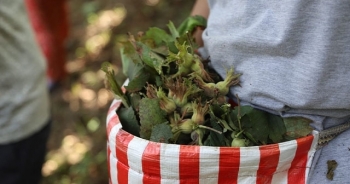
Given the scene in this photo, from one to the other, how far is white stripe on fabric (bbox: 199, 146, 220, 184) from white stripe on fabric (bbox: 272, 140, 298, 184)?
89 mm

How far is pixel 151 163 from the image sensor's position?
66 centimetres

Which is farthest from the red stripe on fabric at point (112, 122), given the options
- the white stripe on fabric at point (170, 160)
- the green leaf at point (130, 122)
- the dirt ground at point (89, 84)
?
the dirt ground at point (89, 84)

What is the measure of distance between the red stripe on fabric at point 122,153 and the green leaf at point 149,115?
2 centimetres

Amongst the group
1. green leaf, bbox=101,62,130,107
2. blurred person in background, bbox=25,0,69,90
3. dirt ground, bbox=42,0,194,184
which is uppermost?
green leaf, bbox=101,62,130,107

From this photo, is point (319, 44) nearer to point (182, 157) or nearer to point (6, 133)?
point (182, 157)

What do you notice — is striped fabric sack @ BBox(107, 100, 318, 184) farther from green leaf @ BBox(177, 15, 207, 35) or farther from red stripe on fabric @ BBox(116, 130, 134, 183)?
green leaf @ BBox(177, 15, 207, 35)

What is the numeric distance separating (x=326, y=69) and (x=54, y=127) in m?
1.73

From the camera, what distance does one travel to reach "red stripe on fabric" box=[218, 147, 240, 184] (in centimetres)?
64

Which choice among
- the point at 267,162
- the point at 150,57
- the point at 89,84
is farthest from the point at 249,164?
the point at 89,84

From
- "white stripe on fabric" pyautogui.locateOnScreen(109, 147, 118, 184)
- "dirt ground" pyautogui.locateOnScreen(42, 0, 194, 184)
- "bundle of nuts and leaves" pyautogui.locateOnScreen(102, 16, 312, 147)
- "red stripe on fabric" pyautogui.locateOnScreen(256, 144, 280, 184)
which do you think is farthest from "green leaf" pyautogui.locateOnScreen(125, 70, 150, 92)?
"dirt ground" pyautogui.locateOnScreen(42, 0, 194, 184)

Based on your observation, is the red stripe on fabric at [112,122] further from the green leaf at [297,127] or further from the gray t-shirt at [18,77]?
the gray t-shirt at [18,77]

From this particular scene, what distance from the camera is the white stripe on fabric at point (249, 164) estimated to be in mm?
646

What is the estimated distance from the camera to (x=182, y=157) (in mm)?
646

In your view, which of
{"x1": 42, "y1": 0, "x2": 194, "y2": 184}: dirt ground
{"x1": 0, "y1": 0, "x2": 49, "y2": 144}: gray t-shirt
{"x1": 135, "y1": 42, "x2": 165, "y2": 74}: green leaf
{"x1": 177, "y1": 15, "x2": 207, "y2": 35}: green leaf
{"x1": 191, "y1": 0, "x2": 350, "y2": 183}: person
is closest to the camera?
{"x1": 191, "y1": 0, "x2": 350, "y2": 183}: person
